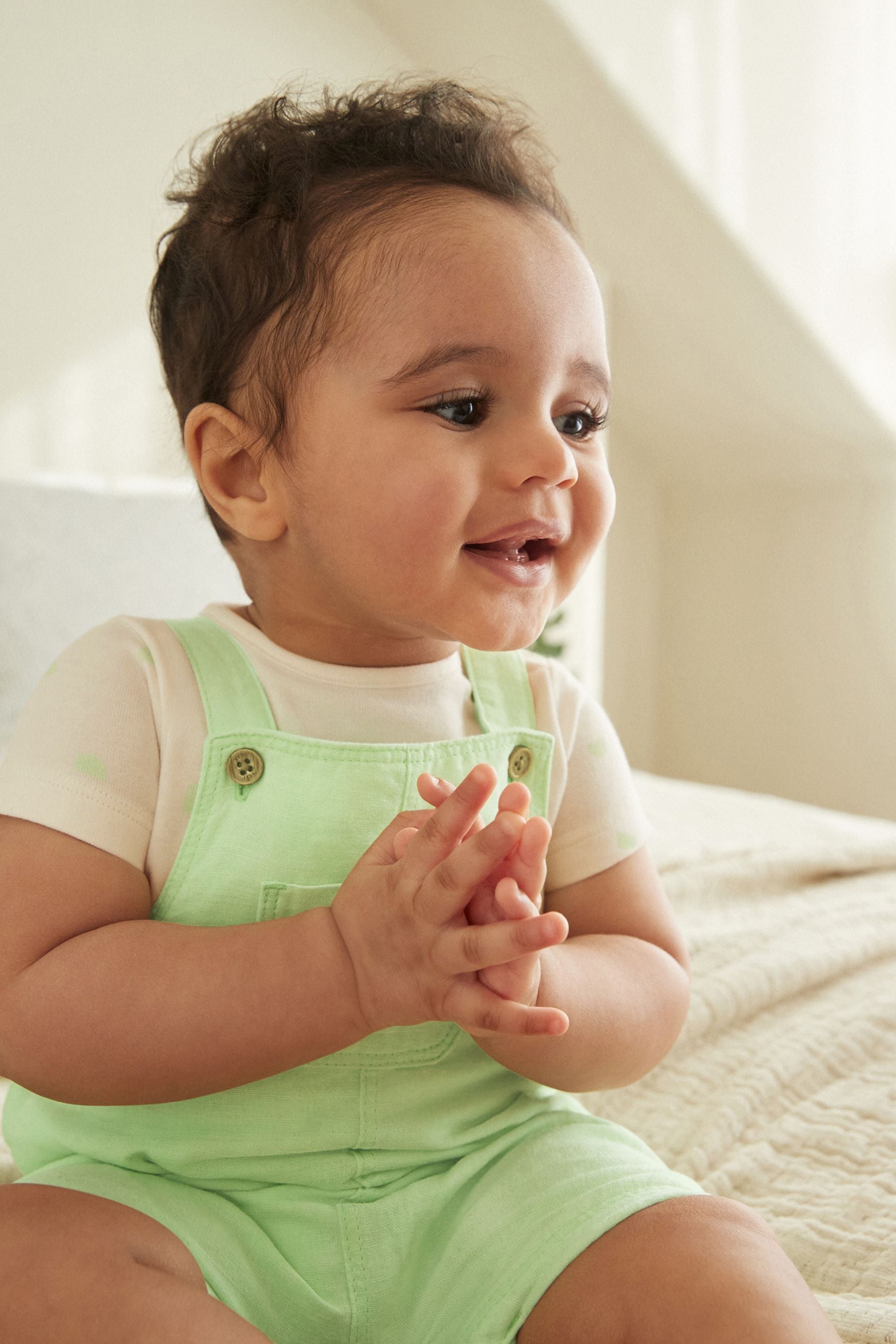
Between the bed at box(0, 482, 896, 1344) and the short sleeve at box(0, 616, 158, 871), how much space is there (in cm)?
32

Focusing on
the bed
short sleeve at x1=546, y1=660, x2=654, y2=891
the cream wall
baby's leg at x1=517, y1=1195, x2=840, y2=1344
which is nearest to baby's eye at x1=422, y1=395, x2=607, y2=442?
short sleeve at x1=546, y1=660, x2=654, y2=891

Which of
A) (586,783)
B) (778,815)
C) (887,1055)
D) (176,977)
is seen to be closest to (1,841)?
(176,977)

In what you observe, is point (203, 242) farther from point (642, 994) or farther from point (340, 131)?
point (642, 994)

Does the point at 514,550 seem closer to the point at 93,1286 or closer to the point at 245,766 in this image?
the point at 245,766

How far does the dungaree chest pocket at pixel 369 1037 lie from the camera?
729 millimetres

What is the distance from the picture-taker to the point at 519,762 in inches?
32.6

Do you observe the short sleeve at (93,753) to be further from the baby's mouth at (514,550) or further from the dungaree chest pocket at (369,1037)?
the baby's mouth at (514,550)

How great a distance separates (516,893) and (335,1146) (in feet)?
0.88

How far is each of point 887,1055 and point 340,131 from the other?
898 mm

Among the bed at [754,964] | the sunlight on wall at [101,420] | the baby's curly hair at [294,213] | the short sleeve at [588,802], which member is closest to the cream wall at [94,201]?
the sunlight on wall at [101,420]

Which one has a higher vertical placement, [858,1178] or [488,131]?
[488,131]

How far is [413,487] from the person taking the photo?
72 centimetres

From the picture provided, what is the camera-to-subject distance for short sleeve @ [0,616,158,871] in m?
0.70

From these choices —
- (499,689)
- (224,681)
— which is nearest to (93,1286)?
(224,681)
